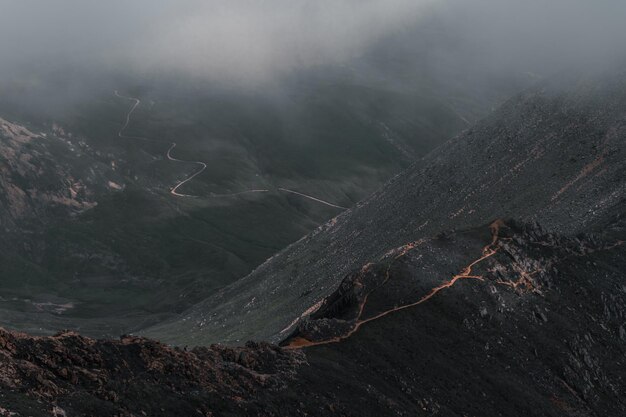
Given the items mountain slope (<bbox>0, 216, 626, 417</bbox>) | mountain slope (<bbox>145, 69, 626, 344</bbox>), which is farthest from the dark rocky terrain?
mountain slope (<bbox>145, 69, 626, 344</bbox>)

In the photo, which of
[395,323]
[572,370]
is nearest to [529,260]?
[572,370]

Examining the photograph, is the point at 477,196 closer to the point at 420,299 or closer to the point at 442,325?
the point at 420,299

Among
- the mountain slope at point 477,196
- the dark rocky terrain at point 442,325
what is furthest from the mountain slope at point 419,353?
the mountain slope at point 477,196

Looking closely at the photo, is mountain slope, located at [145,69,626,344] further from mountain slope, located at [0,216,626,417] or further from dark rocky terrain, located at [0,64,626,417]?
mountain slope, located at [0,216,626,417]

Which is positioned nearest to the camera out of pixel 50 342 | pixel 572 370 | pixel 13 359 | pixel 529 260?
pixel 13 359

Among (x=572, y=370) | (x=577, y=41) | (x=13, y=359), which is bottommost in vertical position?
(x=572, y=370)

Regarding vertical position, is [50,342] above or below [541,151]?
below

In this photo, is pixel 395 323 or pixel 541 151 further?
pixel 541 151

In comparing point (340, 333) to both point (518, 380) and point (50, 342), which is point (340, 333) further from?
point (50, 342)

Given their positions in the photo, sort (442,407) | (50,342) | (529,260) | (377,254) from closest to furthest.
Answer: (50,342)
(442,407)
(529,260)
(377,254)
